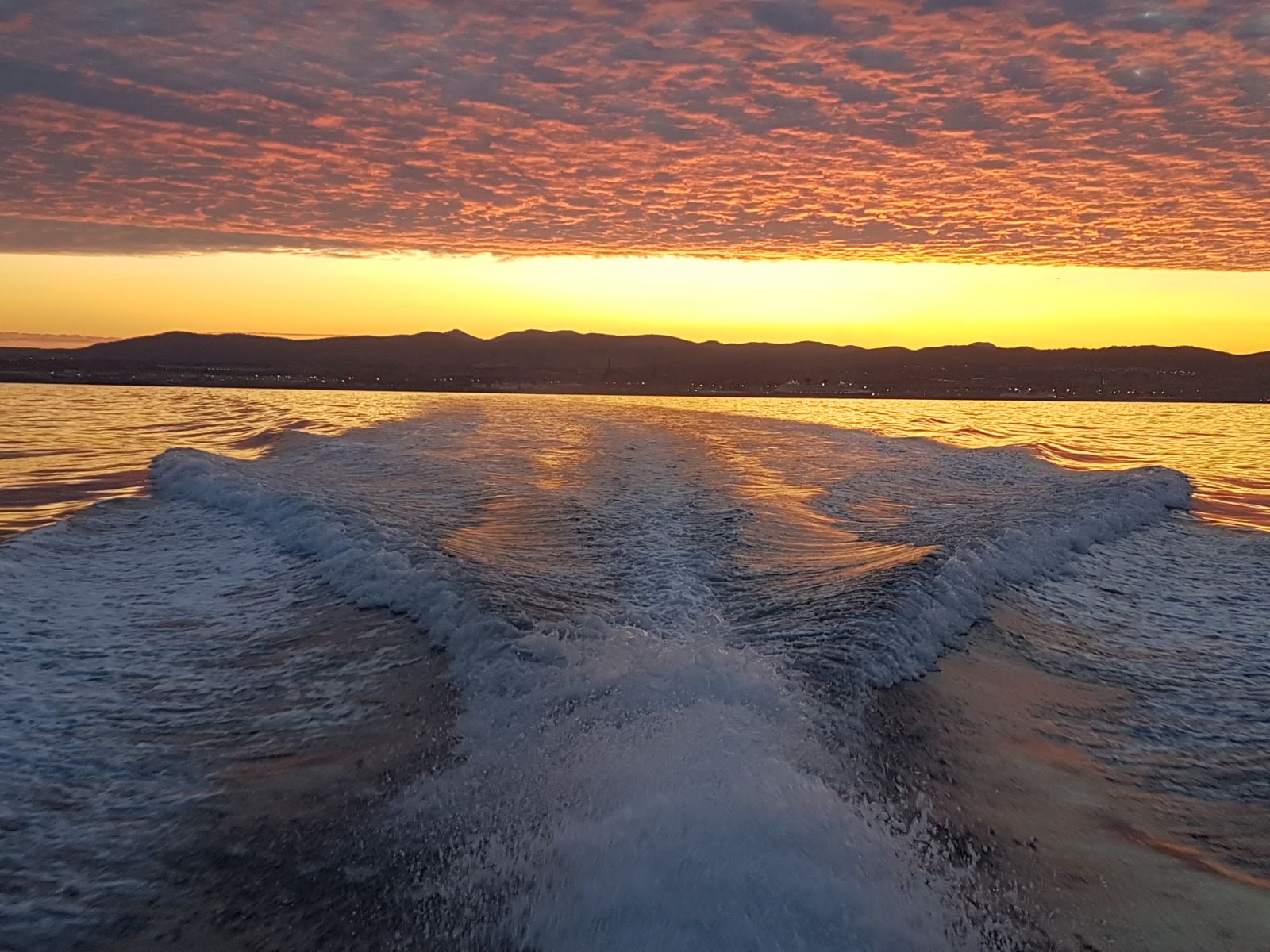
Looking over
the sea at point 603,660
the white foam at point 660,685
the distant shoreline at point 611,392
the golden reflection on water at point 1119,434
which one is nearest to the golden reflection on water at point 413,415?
the golden reflection on water at point 1119,434

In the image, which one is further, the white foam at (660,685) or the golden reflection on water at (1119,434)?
the golden reflection on water at (1119,434)

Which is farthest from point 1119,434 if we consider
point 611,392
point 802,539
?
point 611,392

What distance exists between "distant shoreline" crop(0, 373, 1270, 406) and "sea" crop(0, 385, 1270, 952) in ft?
125

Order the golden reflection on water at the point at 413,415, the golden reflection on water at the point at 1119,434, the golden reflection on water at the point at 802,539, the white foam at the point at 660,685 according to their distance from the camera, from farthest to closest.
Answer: the golden reflection on water at the point at 1119,434 → the golden reflection on water at the point at 413,415 → the golden reflection on water at the point at 802,539 → the white foam at the point at 660,685

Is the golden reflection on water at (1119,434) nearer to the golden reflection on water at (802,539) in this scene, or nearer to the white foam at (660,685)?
the white foam at (660,685)

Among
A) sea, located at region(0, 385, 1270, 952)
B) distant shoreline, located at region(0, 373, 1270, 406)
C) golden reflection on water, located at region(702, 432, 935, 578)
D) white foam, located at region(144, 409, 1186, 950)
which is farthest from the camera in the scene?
distant shoreline, located at region(0, 373, 1270, 406)

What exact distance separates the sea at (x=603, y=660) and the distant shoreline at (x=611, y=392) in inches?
1501

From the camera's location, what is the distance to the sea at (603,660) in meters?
3.20

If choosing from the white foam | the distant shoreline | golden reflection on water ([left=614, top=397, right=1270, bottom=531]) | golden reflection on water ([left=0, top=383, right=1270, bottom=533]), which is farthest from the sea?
the distant shoreline

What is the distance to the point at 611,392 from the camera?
192 feet

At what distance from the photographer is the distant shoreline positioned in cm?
5069

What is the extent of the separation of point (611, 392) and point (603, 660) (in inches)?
2118

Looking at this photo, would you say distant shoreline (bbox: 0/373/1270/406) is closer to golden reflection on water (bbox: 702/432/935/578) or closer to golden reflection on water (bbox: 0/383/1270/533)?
golden reflection on water (bbox: 0/383/1270/533)

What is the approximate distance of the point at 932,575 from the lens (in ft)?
23.9
